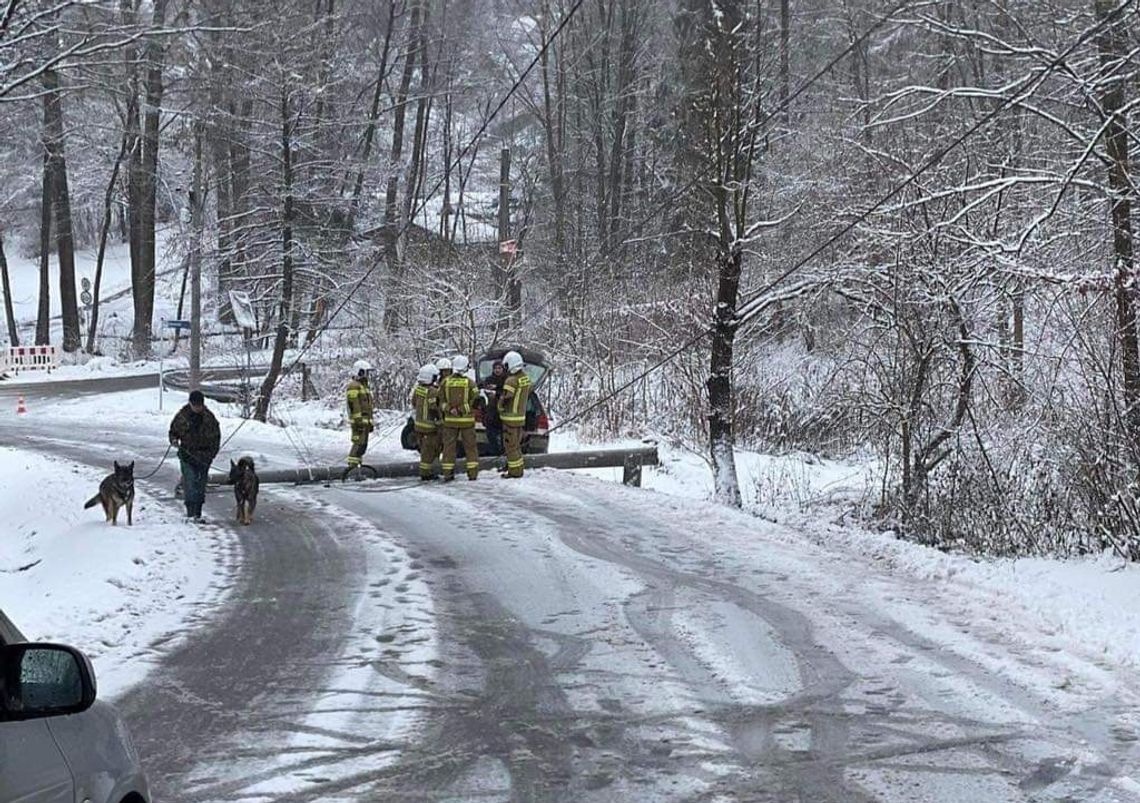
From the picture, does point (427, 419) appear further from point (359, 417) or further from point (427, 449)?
point (359, 417)

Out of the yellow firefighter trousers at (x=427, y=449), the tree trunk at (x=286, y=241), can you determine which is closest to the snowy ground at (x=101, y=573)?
the yellow firefighter trousers at (x=427, y=449)

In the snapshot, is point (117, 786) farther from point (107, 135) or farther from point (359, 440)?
point (107, 135)

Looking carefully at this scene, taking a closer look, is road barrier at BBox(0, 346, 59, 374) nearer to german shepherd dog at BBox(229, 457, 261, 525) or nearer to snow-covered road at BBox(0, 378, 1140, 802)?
german shepherd dog at BBox(229, 457, 261, 525)

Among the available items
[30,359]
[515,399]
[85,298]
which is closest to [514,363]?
[515,399]

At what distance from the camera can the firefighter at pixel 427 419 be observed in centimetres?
1811

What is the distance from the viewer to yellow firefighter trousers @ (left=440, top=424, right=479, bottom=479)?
17.9 m

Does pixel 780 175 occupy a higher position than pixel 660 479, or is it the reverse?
pixel 780 175

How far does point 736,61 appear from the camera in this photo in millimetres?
16031

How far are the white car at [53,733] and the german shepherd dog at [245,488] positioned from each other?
11.3 meters

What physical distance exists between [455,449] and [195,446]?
4.25 meters

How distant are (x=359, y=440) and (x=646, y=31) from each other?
28.0 meters

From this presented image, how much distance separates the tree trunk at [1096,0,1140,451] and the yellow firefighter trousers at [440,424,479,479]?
30.2ft

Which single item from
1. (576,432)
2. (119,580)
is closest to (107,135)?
(576,432)

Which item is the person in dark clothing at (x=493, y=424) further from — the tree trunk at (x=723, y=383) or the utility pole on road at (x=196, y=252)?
the utility pole on road at (x=196, y=252)
